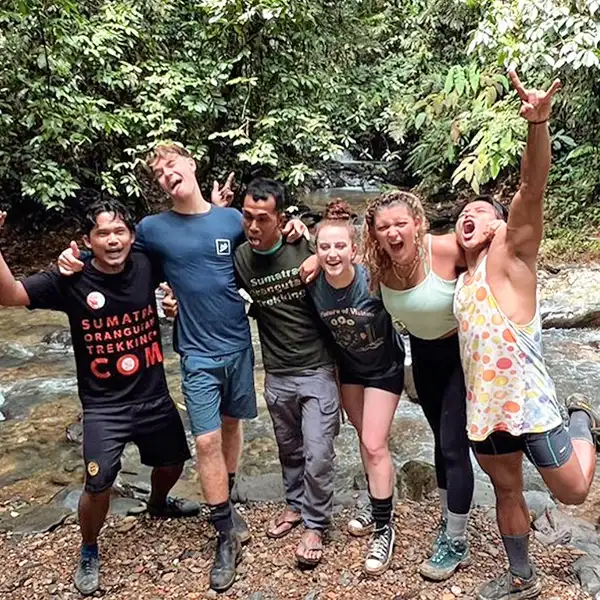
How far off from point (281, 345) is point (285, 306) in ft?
0.64

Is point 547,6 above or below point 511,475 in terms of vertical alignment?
above

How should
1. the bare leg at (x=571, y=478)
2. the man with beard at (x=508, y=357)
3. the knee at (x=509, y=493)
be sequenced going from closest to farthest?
the man with beard at (x=508, y=357), the bare leg at (x=571, y=478), the knee at (x=509, y=493)

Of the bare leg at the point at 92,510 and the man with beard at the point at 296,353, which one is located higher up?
the man with beard at the point at 296,353

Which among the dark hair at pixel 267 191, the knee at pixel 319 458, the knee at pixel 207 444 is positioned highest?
the dark hair at pixel 267 191

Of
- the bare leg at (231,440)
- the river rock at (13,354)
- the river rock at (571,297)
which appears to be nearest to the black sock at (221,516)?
the bare leg at (231,440)

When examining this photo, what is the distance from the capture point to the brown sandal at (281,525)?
10.9ft

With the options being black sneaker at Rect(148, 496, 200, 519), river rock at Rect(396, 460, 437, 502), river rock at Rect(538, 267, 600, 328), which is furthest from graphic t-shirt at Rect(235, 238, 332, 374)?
river rock at Rect(538, 267, 600, 328)

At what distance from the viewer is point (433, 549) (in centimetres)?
301

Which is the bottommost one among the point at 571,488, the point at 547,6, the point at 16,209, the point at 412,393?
the point at 412,393

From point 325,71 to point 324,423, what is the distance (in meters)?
8.39

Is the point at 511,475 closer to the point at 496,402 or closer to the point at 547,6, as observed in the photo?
the point at 496,402

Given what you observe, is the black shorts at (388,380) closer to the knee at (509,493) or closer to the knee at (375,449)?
the knee at (375,449)

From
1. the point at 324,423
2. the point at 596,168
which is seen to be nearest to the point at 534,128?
the point at 324,423

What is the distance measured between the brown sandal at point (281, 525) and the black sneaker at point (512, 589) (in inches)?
39.2
